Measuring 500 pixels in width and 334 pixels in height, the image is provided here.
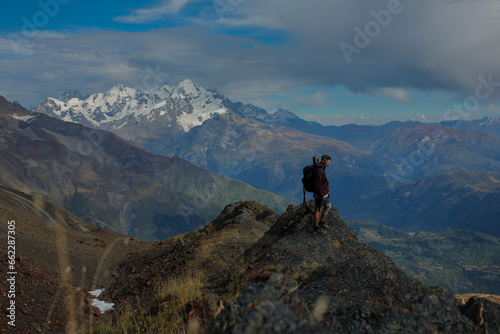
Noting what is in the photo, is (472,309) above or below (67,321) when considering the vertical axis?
above

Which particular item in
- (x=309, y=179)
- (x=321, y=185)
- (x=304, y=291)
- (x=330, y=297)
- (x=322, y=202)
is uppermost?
(x=309, y=179)

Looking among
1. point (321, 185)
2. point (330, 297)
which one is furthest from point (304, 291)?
point (321, 185)

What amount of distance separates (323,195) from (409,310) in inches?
358

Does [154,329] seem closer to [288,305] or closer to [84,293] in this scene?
[288,305]

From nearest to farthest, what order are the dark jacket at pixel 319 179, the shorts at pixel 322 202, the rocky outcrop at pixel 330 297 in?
the rocky outcrop at pixel 330 297, the dark jacket at pixel 319 179, the shorts at pixel 322 202

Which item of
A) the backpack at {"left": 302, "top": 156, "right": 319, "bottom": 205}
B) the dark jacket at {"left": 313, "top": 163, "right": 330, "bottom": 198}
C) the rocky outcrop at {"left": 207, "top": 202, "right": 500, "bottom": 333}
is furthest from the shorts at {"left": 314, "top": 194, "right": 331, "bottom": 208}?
the rocky outcrop at {"left": 207, "top": 202, "right": 500, "bottom": 333}

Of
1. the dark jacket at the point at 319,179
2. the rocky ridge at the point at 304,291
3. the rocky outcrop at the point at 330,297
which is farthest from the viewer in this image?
the dark jacket at the point at 319,179

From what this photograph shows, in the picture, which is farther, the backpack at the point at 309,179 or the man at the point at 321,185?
the backpack at the point at 309,179

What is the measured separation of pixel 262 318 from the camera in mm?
4852

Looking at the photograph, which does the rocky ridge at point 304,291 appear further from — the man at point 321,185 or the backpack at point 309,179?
the backpack at point 309,179

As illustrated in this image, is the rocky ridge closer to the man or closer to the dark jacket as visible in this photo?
the man

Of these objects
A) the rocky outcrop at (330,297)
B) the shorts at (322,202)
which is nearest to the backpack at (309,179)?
the shorts at (322,202)

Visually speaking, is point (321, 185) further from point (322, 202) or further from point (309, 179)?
point (322, 202)

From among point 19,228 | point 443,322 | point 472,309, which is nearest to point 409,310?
point 443,322
